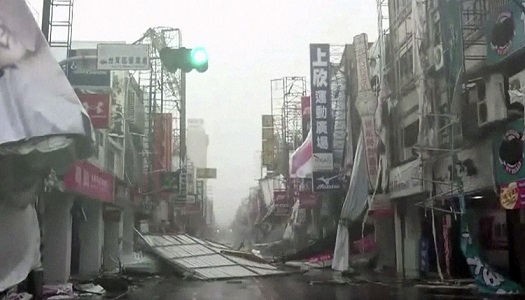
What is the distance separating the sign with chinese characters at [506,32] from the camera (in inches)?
670

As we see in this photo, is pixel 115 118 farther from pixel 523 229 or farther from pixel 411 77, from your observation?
pixel 523 229

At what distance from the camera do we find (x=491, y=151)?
19.4 m

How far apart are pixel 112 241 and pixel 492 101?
73.6ft

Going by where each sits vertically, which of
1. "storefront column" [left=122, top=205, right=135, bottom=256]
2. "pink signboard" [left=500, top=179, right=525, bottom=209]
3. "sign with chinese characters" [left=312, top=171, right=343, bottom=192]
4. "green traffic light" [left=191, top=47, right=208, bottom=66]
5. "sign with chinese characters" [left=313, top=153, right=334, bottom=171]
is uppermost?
"sign with chinese characters" [left=313, top=153, right=334, bottom=171]

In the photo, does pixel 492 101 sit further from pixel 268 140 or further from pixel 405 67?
pixel 268 140

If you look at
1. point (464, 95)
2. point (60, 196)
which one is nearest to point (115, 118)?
point (60, 196)

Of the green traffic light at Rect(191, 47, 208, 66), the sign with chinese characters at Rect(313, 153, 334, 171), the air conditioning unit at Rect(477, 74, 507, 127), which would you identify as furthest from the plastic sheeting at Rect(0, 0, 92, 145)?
the sign with chinese characters at Rect(313, 153, 334, 171)

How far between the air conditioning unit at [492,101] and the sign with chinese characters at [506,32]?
0.55 metres

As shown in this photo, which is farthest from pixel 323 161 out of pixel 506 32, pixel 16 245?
pixel 16 245

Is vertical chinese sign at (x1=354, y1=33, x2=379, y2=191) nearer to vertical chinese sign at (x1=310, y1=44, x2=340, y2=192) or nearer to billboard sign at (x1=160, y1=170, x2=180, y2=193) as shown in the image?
vertical chinese sign at (x1=310, y1=44, x2=340, y2=192)

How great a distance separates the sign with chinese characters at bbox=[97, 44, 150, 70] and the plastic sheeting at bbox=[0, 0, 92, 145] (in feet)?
21.7

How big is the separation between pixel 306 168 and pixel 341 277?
47.6 ft

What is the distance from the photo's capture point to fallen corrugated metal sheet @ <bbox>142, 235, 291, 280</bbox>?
98.1 feet

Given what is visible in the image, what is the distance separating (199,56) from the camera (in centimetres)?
1076
